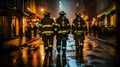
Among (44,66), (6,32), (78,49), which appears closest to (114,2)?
(6,32)

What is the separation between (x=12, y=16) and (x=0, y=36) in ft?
24.8

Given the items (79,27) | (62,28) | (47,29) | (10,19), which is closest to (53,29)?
(47,29)

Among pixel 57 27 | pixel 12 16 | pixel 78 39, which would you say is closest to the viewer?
pixel 57 27

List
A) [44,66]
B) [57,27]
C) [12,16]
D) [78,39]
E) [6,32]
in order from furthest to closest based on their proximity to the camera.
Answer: [12,16], [6,32], [78,39], [57,27], [44,66]

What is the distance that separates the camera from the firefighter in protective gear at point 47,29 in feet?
43.3

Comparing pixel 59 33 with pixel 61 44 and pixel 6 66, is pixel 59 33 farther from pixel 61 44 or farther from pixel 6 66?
pixel 6 66

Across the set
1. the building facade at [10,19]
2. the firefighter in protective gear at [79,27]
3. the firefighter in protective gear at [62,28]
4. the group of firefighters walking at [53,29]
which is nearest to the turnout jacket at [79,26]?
the firefighter in protective gear at [79,27]

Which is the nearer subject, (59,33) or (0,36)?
(59,33)

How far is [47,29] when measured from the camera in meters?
13.2

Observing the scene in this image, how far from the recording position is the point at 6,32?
108ft

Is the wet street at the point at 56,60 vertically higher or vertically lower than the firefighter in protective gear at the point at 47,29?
lower

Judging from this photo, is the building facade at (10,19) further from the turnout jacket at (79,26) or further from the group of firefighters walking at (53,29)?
the group of firefighters walking at (53,29)

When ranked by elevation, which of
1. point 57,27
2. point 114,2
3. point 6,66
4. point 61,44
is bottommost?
point 6,66

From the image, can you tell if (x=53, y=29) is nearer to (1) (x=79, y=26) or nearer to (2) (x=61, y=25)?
(2) (x=61, y=25)
